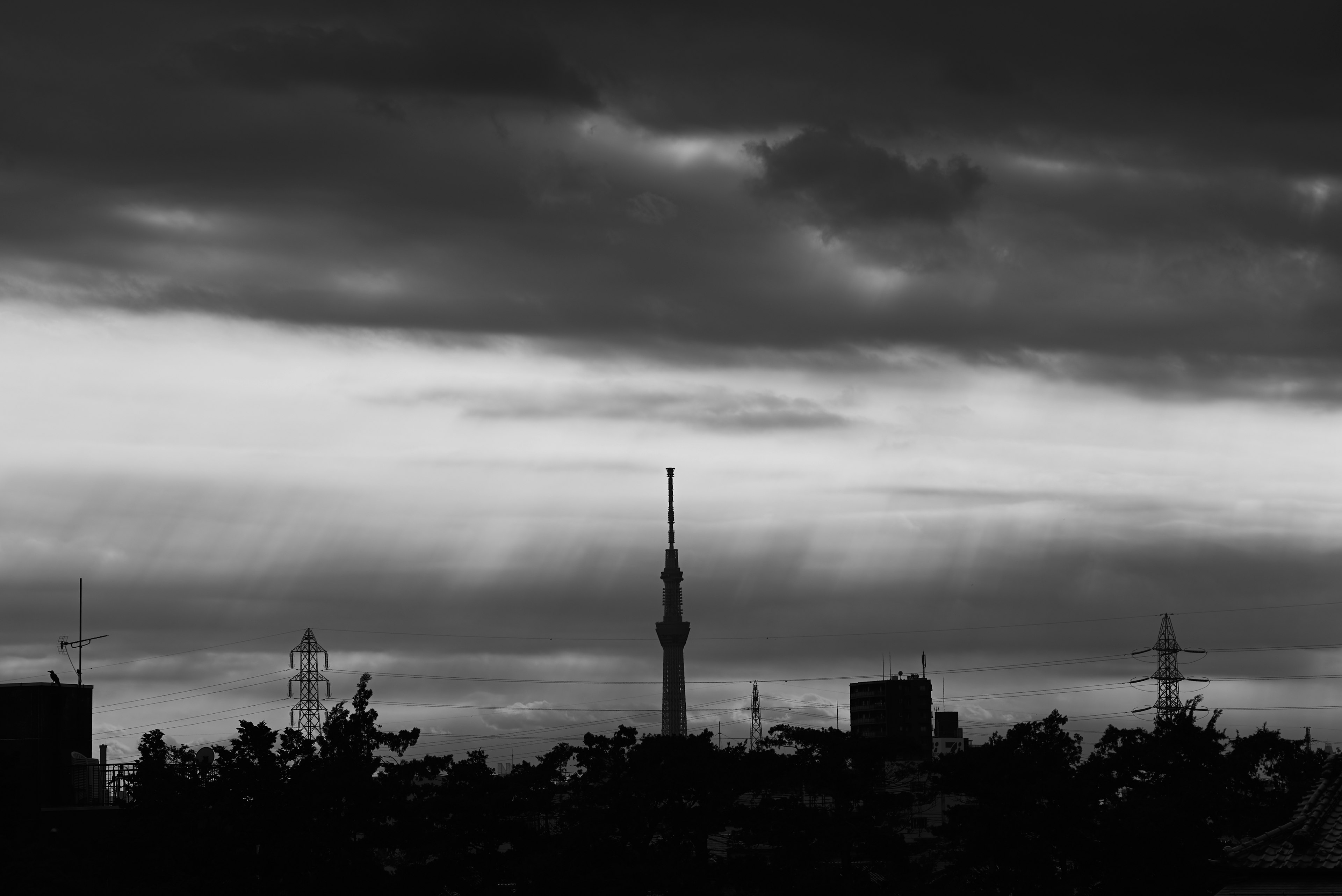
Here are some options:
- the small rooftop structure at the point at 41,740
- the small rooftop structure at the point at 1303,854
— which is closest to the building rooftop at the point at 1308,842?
the small rooftop structure at the point at 1303,854

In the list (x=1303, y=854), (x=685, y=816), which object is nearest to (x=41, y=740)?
(x=685, y=816)

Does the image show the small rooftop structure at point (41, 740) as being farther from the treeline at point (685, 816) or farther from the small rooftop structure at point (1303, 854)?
the small rooftop structure at point (1303, 854)

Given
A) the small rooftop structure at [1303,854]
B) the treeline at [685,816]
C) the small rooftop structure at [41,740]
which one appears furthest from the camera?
the small rooftop structure at [41,740]

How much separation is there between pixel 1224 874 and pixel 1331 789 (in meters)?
4.54

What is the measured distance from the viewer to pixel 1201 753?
90500 millimetres

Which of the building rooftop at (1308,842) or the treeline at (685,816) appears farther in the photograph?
the treeline at (685,816)

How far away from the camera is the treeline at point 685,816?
72.2m

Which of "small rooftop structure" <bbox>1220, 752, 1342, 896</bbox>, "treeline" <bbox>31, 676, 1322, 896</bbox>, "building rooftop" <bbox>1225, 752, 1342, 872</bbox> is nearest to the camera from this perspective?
"small rooftop structure" <bbox>1220, 752, 1342, 896</bbox>

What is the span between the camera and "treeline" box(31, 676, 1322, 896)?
72250mm

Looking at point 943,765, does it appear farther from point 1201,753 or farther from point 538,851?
point 538,851

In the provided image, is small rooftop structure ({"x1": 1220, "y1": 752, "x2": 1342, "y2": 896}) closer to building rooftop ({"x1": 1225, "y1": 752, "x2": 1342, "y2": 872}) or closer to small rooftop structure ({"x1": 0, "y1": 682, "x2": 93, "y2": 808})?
building rooftop ({"x1": 1225, "y1": 752, "x2": 1342, "y2": 872})

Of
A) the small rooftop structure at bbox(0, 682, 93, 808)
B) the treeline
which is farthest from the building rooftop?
the small rooftop structure at bbox(0, 682, 93, 808)

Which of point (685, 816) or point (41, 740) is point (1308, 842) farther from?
point (41, 740)

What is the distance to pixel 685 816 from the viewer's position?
3398 inches
